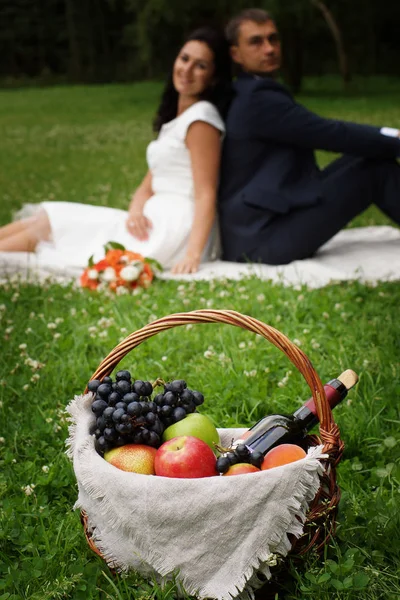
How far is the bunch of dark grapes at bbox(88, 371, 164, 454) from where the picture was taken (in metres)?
2.47

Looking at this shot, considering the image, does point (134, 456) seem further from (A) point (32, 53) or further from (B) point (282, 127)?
(A) point (32, 53)

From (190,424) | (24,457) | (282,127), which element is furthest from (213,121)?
(190,424)

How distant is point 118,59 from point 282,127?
175ft

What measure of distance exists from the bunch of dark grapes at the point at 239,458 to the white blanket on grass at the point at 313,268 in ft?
10.2

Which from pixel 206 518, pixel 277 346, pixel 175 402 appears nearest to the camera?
pixel 206 518

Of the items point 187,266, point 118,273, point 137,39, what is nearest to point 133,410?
point 118,273

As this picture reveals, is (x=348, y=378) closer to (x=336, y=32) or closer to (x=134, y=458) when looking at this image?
(x=134, y=458)

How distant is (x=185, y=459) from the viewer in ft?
7.75

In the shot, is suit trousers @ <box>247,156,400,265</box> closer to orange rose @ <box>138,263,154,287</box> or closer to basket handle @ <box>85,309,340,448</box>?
orange rose @ <box>138,263,154,287</box>

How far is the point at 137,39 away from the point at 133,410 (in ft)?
170

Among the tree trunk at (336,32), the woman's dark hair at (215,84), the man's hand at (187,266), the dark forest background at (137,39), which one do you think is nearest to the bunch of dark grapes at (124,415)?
the man's hand at (187,266)

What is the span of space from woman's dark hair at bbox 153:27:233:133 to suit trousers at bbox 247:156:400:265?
1.05 m

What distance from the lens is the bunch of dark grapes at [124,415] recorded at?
2.47 meters

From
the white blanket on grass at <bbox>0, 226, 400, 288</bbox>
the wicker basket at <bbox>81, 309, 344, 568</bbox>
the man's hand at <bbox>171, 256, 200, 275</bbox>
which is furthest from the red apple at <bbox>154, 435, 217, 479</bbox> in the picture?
the man's hand at <bbox>171, 256, 200, 275</bbox>
